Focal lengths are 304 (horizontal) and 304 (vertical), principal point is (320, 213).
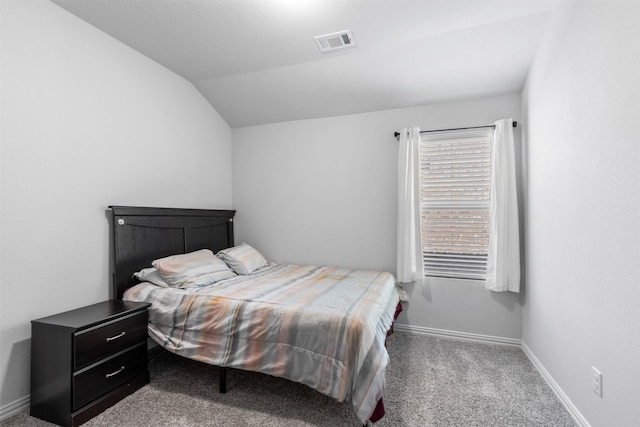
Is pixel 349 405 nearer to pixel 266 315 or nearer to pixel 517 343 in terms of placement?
pixel 266 315

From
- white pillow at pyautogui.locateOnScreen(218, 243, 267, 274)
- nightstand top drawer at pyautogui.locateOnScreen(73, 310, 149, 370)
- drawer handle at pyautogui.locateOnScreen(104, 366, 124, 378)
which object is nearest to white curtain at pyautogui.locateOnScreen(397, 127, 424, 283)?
white pillow at pyautogui.locateOnScreen(218, 243, 267, 274)

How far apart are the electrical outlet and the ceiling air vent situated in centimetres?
266

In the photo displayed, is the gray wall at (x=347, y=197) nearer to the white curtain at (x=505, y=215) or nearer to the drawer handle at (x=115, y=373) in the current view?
the white curtain at (x=505, y=215)

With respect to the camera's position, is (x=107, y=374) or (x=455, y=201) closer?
(x=107, y=374)

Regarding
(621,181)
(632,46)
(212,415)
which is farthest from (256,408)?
(632,46)

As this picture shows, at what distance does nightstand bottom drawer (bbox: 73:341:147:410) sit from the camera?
69.6 inches

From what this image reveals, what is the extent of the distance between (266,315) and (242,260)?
1279 mm

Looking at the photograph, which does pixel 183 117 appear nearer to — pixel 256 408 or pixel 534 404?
pixel 256 408

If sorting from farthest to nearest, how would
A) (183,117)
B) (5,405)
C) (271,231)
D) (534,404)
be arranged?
Answer: (271,231), (183,117), (534,404), (5,405)

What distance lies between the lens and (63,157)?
2135mm

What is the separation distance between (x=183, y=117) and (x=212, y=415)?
272cm

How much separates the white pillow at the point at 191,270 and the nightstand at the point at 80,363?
420mm

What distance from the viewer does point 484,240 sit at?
297 cm

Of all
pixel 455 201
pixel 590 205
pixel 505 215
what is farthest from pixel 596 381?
pixel 455 201
